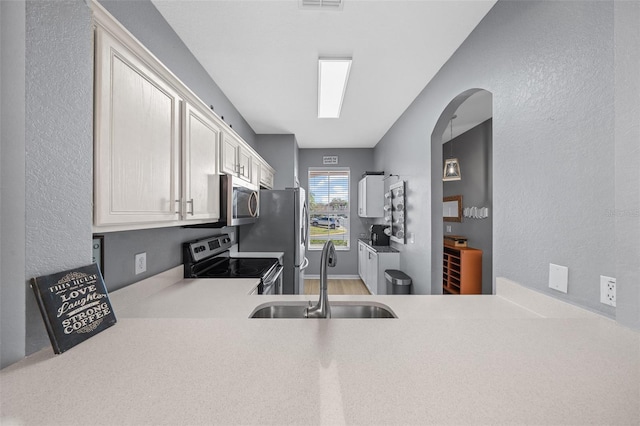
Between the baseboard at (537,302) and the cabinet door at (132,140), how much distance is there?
1893 mm

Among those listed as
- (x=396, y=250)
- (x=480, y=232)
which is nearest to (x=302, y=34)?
(x=396, y=250)

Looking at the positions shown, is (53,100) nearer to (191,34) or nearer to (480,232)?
(191,34)

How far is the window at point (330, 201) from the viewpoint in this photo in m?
5.56

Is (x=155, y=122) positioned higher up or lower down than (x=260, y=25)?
lower down

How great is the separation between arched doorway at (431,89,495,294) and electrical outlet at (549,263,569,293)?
1418 millimetres

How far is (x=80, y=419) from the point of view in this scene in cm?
49

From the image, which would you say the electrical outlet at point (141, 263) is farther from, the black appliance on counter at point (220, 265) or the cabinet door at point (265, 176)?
the cabinet door at point (265, 176)

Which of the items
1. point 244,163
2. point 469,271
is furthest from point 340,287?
point 244,163

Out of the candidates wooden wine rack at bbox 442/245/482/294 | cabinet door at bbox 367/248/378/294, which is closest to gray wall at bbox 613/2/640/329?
cabinet door at bbox 367/248/378/294

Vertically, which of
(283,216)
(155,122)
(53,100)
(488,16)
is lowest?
(283,216)

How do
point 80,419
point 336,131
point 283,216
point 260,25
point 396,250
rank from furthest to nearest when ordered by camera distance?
point 336,131, point 396,250, point 283,216, point 260,25, point 80,419

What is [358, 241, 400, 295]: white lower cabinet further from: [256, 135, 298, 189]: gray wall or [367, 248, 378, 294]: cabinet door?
[256, 135, 298, 189]: gray wall

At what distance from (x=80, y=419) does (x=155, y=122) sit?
1.12 m

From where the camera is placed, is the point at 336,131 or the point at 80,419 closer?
the point at 80,419
